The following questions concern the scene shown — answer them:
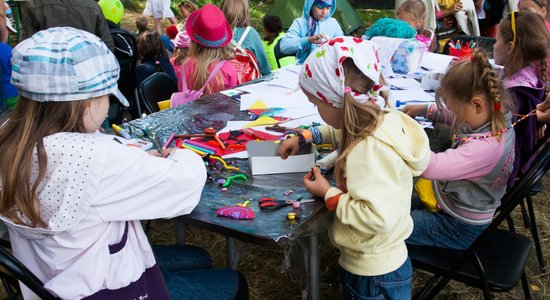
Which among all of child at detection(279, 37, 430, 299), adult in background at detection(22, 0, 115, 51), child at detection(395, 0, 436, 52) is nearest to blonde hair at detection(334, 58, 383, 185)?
child at detection(279, 37, 430, 299)

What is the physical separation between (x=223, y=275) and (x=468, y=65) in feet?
3.95

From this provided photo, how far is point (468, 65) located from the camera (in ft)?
6.17

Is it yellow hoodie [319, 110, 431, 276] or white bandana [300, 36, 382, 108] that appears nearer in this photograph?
yellow hoodie [319, 110, 431, 276]

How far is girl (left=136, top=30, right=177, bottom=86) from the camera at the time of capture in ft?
13.8

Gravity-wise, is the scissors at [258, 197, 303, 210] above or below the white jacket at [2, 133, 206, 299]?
below

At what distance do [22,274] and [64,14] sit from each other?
138 inches

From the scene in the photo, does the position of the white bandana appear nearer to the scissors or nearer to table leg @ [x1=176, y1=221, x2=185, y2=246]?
the scissors

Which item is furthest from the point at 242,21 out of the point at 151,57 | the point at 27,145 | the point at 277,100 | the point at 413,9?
the point at 27,145

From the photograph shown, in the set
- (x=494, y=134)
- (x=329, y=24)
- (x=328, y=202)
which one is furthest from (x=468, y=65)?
(x=329, y=24)

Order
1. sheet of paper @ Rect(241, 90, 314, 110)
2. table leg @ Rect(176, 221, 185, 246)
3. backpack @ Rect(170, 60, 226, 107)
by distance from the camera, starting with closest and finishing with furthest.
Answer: table leg @ Rect(176, 221, 185, 246), sheet of paper @ Rect(241, 90, 314, 110), backpack @ Rect(170, 60, 226, 107)

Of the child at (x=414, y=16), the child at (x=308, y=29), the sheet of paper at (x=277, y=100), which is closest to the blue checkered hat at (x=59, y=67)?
the sheet of paper at (x=277, y=100)

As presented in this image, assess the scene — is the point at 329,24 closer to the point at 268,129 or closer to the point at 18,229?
the point at 268,129

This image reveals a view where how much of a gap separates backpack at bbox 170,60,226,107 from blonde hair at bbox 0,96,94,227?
1.60 metres

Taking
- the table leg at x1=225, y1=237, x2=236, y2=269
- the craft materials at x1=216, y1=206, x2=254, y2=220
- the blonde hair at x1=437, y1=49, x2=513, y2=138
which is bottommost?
the table leg at x1=225, y1=237, x2=236, y2=269
